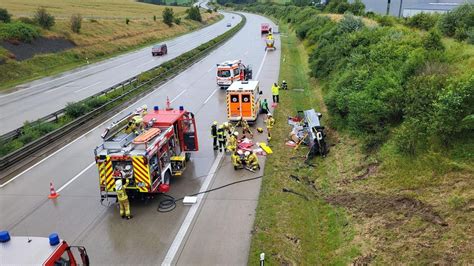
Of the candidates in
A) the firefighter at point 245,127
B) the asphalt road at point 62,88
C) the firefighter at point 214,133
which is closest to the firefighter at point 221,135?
the firefighter at point 214,133

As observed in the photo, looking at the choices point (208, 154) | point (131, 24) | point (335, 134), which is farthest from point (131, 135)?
point (131, 24)

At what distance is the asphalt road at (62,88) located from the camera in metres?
27.2

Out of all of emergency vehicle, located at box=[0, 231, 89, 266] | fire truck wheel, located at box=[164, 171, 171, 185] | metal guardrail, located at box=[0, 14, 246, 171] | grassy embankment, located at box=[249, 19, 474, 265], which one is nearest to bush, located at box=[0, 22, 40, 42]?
metal guardrail, located at box=[0, 14, 246, 171]

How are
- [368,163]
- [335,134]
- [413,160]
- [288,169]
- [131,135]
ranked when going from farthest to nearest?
[335,134]
[288,169]
[368,163]
[131,135]
[413,160]

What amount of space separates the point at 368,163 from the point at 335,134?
4.85 metres

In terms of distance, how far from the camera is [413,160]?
13320 millimetres

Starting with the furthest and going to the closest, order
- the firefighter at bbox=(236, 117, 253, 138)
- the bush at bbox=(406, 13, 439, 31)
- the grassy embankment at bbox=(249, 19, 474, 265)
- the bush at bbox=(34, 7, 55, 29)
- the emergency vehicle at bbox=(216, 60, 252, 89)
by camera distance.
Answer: the bush at bbox=(34, 7, 55, 29) < the emergency vehicle at bbox=(216, 60, 252, 89) < the bush at bbox=(406, 13, 439, 31) < the firefighter at bbox=(236, 117, 253, 138) < the grassy embankment at bbox=(249, 19, 474, 265)

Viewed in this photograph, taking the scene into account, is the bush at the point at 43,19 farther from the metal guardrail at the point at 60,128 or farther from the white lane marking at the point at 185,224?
the white lane marking at the point at 185,224

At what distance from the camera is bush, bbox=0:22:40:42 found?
45.4 m

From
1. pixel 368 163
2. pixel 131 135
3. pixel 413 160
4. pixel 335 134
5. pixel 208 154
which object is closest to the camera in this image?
pixel 413 160

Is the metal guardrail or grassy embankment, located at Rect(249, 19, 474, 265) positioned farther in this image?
the metal guardrail

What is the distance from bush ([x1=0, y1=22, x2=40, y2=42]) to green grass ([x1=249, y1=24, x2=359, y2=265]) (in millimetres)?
39652

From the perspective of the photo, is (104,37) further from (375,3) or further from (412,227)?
(412,227)

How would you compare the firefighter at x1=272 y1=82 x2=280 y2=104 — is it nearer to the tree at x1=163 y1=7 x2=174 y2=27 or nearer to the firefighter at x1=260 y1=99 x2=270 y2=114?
the firefighter at x1=260 y1=99 x2=270 y2=114
